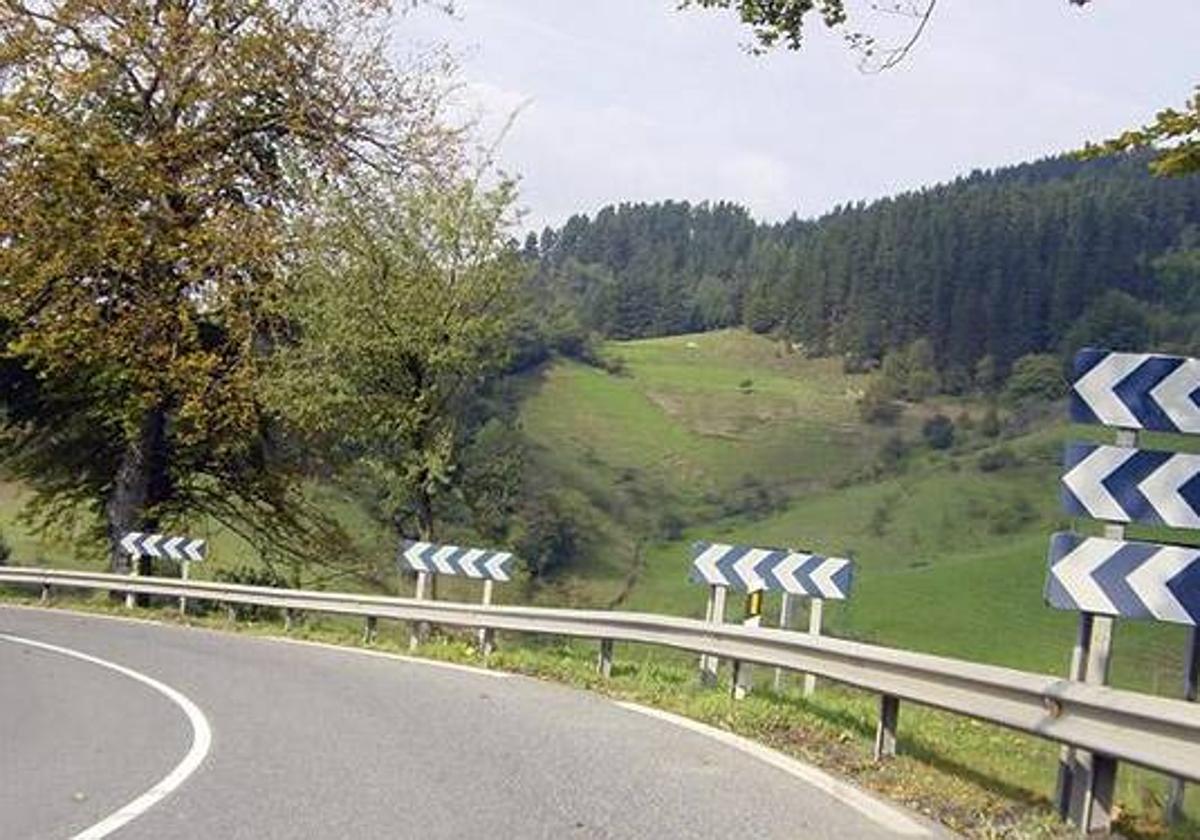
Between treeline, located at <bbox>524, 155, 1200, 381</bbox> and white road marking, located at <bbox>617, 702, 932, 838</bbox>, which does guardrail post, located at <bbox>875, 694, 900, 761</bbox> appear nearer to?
white road marking, located at <bbox>617, 702, 932, 838</bbox>

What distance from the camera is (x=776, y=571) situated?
14.3m

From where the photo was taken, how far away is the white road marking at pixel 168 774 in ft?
23.8

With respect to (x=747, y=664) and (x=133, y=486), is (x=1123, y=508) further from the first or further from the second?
(x=133, y=486)

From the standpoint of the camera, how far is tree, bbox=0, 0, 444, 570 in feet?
92.5

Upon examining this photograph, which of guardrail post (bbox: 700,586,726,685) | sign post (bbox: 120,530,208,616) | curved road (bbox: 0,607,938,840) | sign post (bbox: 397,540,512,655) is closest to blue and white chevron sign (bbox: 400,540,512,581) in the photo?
sign post (bbox: 397,540,512,655)

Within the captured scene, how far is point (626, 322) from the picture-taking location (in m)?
173

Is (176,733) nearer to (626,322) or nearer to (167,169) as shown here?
(167,169)

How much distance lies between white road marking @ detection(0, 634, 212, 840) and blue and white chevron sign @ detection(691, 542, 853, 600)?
4.85m

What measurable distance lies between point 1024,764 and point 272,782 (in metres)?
4.97

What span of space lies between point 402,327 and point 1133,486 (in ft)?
62.6

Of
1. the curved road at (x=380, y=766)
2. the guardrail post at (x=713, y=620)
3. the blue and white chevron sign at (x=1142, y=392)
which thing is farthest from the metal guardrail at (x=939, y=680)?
the blue and white chevron sign at (x=1142, y=392)

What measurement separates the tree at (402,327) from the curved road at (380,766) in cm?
1162

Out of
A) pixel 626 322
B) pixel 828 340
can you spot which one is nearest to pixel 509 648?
pixel 828 340

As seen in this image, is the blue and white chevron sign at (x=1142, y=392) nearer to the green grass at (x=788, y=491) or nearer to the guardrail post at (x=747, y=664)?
the guardrail post at (x=747, y=664)
